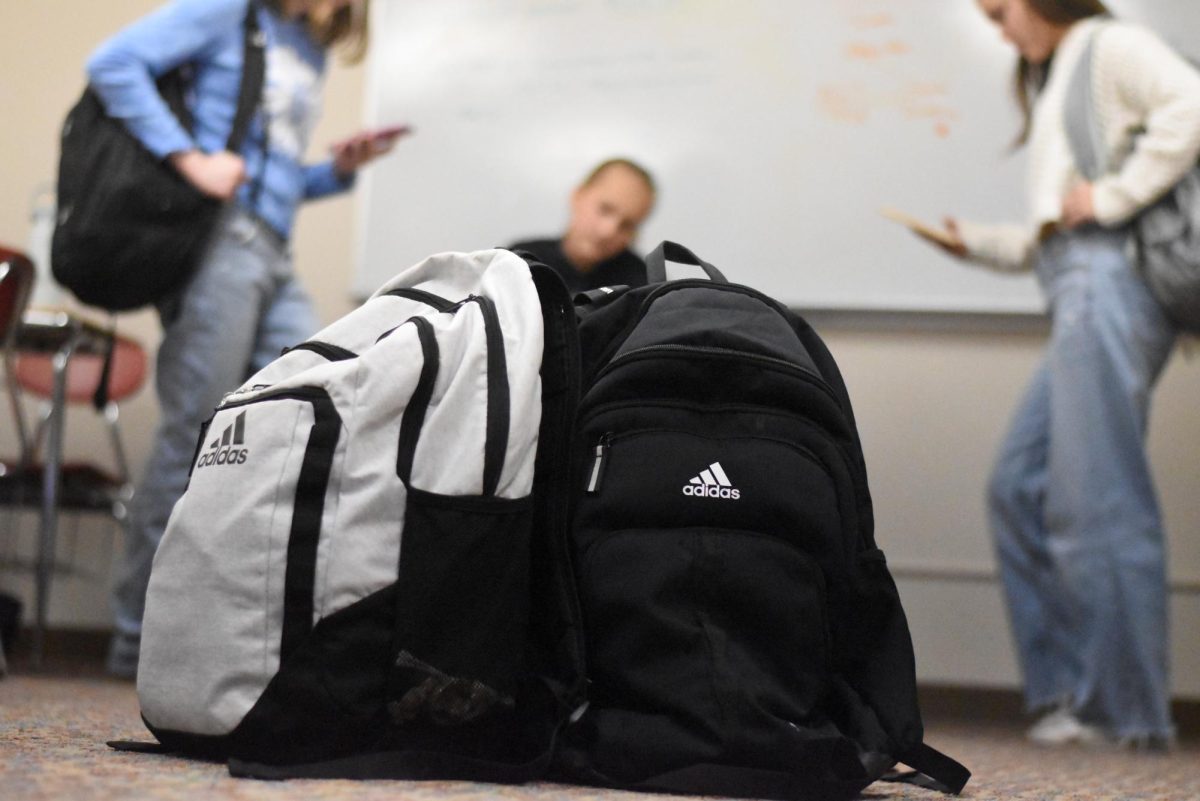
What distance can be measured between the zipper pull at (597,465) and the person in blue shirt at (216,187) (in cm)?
96

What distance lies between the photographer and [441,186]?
2701mm

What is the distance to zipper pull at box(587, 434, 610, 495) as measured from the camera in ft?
3.04

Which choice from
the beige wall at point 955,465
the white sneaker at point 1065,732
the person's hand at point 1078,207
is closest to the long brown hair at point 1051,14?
the person's hand at point 1078,207

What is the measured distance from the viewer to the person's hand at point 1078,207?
5.60 ft

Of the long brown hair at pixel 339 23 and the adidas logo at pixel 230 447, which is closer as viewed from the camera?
the adidas logo at pixel 230 447

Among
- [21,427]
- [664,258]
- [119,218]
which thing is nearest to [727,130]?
[119,218]

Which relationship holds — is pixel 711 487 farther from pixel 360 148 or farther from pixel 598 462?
pixel 360 148

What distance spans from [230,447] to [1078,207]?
133 centimetres

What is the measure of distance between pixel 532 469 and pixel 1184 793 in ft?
2.31

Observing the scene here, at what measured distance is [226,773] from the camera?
0.82 metres

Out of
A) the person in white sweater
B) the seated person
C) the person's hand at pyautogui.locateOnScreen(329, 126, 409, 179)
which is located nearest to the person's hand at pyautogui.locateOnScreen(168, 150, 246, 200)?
the person's hand at pyautogui.locateOnScreen(329, 126, 409, 179)

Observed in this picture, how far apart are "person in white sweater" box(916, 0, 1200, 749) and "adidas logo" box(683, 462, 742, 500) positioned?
38.3 inches

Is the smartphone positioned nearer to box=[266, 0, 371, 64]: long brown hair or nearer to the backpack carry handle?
box=[266, 0, 371, 64]: long brown hair

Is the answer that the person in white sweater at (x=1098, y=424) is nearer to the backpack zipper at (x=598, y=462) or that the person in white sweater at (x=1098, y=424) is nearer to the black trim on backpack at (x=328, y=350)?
the backpack zipper at (x=598, y=462)
